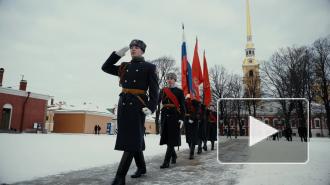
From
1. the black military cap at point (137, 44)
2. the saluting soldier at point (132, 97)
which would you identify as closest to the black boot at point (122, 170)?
the saluting soldier at point (132, 97)

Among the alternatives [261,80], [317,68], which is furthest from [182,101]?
[261,80]

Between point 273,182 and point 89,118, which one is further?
point 89,118

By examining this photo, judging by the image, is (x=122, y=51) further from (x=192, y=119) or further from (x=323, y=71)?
(x=323, y=71)

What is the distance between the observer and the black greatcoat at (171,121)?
6.62 metres

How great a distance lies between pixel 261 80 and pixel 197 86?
28462 millimetres

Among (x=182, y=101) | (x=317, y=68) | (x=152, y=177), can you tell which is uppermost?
(x=317, y=68)

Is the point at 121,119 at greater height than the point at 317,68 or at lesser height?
lesser

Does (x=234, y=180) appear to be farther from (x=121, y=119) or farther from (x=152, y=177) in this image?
(x=121, y=119)

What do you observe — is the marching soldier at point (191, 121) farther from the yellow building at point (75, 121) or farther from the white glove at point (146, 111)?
the yellow building at point (75, 121)

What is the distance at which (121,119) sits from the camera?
4410 mm
